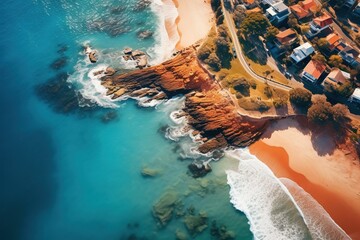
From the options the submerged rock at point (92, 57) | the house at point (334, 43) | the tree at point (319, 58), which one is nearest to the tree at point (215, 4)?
the house at point (334, 43)

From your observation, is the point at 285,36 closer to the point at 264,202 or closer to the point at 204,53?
the point at 204,53

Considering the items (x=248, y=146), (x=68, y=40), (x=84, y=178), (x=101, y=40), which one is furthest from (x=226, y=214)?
(x=68, y=40)

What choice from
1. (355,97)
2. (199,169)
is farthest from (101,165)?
(355,97)

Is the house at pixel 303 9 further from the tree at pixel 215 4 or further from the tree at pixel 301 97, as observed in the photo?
the tree at pixel 301 97

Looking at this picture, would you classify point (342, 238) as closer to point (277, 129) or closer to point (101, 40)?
point (277, 129)

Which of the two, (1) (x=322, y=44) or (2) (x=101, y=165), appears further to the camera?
(1) (x=322, y=44)

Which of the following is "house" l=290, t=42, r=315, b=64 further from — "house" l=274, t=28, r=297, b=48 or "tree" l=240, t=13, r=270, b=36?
"tree" l=240, t=13, r=270, b=36
